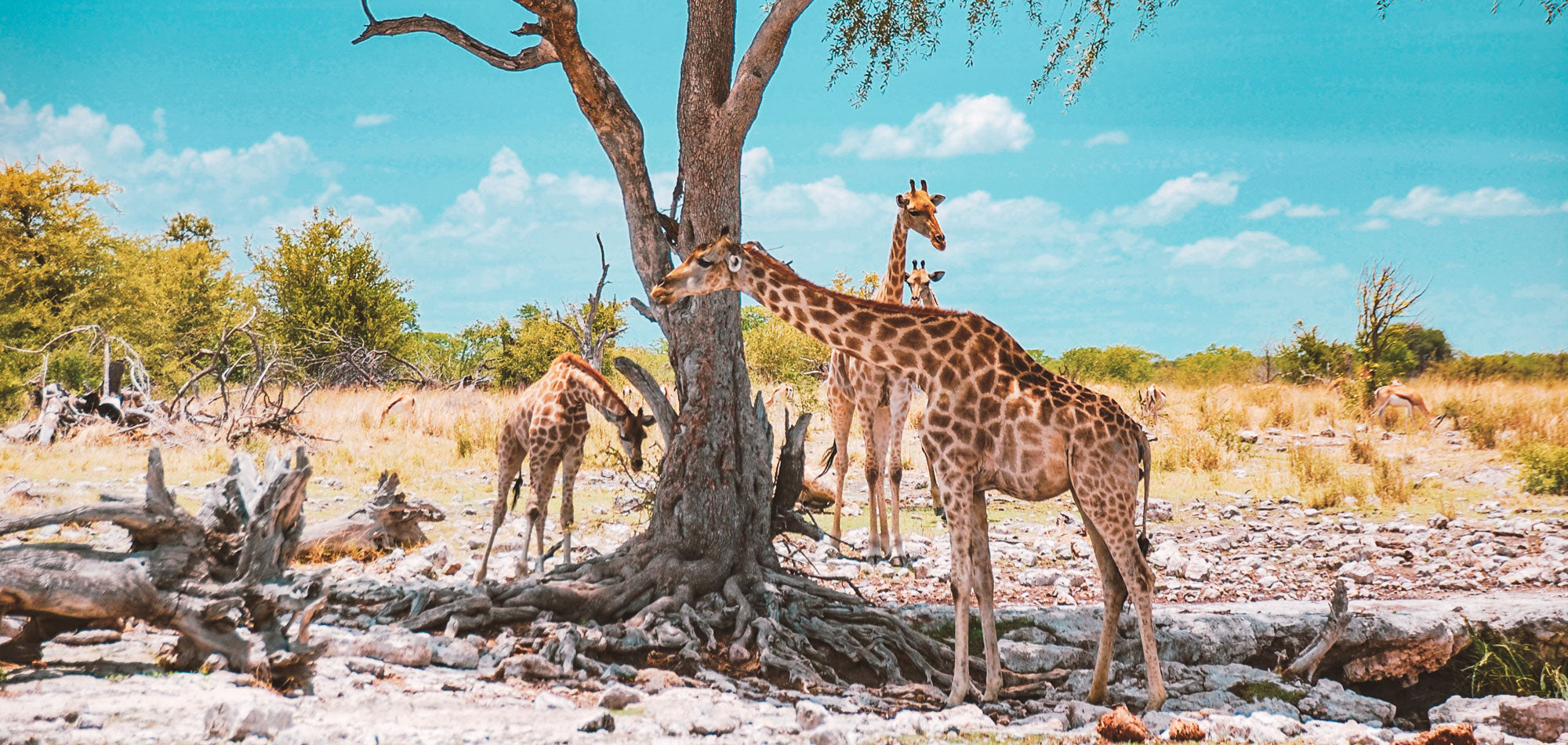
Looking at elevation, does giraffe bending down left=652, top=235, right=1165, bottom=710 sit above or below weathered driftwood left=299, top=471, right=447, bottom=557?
above

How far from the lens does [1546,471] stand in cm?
1323

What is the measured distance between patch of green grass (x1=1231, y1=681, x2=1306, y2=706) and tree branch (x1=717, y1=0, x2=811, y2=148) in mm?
4978

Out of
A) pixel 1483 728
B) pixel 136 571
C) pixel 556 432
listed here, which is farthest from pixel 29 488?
pixel 1483 728

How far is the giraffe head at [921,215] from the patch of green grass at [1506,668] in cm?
505

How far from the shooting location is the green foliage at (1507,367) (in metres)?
33.6

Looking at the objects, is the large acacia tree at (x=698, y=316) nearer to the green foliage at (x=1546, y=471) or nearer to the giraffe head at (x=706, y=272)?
the giraffe head at (x=706, y=272)

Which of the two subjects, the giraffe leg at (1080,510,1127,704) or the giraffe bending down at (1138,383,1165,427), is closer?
the giraffe leg at (1080,510,1127,704)

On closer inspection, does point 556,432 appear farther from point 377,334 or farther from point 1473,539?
point 377,334

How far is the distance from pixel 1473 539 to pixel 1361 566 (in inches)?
71.0

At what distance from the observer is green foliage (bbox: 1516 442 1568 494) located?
42.7 feet

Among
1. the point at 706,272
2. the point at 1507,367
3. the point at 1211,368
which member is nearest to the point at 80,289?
the point at 706,272

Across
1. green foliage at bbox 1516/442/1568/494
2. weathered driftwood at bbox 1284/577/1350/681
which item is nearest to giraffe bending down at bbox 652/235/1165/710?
weathered driftwood at bbox 1284/577/1350/681

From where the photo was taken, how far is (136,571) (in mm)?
5500

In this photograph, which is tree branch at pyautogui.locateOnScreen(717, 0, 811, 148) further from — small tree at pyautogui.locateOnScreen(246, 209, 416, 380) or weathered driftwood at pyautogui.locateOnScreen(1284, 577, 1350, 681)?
small tree at pyautogui.locateOnScreen(246, 209, 416, 380)
